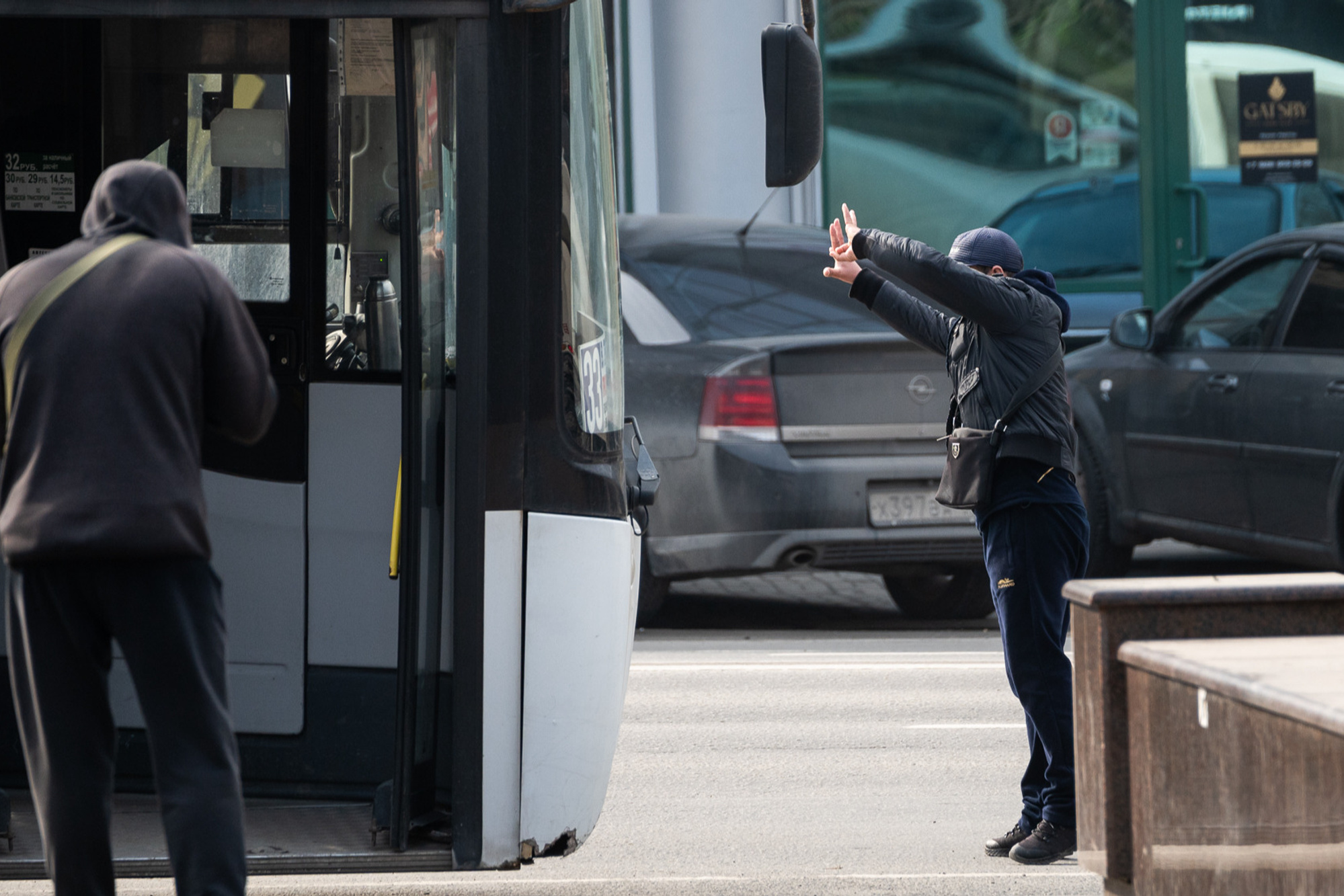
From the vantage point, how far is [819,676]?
724 cm

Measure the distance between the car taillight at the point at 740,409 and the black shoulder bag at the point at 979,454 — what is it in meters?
2.78

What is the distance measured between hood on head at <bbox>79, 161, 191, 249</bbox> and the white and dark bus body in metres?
0.52

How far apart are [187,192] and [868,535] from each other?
3.68 meters

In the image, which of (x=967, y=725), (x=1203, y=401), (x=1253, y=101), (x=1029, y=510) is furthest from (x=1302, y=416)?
(x=1253, y=101)

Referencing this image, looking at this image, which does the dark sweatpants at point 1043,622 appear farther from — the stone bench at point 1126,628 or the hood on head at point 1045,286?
the stone bench at point 1126,628

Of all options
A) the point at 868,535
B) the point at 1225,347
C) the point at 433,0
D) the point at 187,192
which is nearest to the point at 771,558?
the point at 868,535

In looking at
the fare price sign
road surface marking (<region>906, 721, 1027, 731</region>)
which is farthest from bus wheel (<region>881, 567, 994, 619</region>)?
the fare price sign

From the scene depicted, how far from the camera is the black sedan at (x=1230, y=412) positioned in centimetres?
777

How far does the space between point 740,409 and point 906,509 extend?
83 centimetres

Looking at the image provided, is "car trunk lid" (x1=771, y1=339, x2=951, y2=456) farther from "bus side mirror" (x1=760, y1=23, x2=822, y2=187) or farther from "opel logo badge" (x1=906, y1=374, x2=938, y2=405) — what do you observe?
"bus side mirror" (x1=760, y1=23, x2=822, y2=187)

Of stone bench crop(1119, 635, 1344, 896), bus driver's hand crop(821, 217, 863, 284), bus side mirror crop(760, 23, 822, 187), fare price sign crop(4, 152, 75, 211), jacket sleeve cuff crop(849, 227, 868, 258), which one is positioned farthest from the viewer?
bus driver's hand crop(821, 217, 863, 284)

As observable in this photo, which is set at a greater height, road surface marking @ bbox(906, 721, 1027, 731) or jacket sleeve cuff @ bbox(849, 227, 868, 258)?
jacket sleeve cuff @ bbox(849, 227, 868, 258)

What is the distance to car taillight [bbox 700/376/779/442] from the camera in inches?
297

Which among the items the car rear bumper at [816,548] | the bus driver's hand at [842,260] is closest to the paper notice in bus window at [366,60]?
the bus driver's hand at [842,260]
